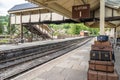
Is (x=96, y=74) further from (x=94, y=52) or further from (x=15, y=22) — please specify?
(x=15, y=22)

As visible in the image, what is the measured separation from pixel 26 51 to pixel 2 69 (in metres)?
5.72

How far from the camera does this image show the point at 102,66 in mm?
4727

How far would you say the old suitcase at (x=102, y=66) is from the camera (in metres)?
4.65

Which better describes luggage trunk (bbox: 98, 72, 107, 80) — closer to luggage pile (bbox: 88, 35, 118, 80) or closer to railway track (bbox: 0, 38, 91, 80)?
luggage pile (bbox: 88, 35, 118, 80)

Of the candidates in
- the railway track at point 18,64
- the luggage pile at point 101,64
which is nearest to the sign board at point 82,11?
the railway track at point 18,64

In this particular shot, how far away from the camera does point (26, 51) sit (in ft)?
41.8

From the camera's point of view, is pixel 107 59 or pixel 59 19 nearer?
pixel 107 59

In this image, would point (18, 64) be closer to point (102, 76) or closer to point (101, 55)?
point (101, 55)

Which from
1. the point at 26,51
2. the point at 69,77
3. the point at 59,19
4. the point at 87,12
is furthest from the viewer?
the point at 59,19

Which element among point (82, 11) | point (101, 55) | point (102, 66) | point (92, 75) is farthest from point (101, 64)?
point (82, 11)

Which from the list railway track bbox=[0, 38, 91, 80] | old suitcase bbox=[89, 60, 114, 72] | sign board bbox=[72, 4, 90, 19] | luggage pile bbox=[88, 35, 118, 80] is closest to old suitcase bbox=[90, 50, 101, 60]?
luggage pile bbox=[88, 35, 118, 80]

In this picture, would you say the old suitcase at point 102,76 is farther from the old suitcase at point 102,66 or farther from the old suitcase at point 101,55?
the old suitcase at point 101,55

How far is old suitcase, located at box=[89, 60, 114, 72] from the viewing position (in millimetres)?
4652

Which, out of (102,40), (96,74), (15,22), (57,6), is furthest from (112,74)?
(15,22)
